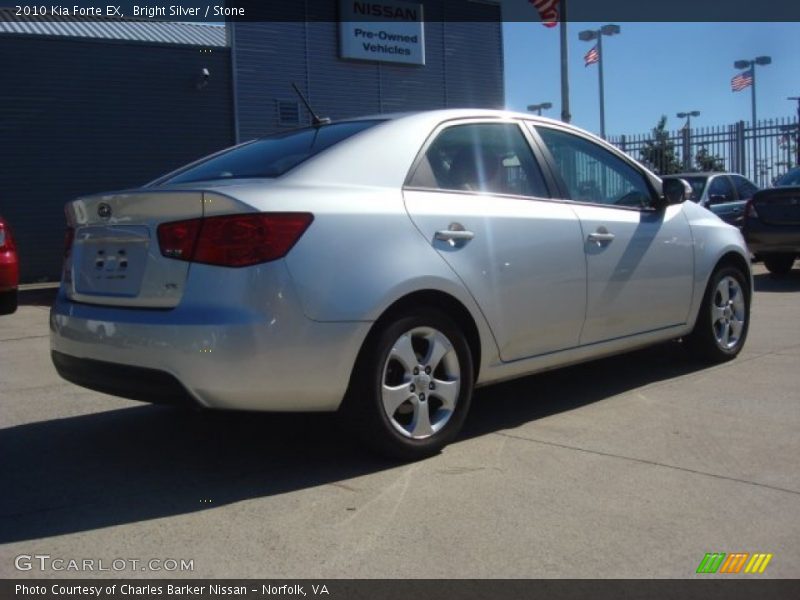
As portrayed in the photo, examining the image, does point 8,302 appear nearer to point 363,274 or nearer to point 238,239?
point 238,239

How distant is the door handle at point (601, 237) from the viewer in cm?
499

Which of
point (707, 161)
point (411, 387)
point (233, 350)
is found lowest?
point (411, 387)

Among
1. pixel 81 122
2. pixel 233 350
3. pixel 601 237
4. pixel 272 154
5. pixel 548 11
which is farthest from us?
pixel 548 11

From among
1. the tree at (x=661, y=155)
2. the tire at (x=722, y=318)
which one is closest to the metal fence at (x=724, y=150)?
the tree at (x=661, y=155)

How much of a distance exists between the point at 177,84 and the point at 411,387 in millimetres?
12190

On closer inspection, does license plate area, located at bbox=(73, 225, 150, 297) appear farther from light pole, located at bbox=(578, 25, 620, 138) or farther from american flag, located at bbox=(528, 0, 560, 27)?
light pole, located at bbox=(578, 25, 620, 138)

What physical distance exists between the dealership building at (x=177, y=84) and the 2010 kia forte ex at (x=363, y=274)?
10140 millimetres

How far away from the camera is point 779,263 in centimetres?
1278

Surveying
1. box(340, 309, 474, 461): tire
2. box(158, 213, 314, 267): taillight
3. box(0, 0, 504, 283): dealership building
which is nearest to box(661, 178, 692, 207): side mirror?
box(340, 309, 474, 461): tire

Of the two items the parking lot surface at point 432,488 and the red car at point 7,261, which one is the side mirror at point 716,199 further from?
the red car at point 7,261

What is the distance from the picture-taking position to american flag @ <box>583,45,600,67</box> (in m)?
24.1

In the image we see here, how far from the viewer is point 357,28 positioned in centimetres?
1694

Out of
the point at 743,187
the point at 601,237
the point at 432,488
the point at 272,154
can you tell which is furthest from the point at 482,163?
the point at 743,187
